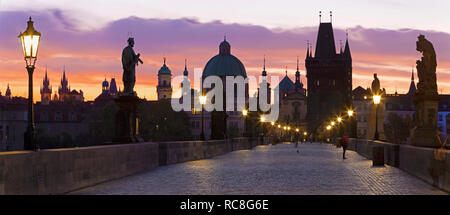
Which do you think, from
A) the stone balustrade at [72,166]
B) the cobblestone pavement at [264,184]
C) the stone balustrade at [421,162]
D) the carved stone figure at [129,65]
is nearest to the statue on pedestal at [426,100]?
the stone balustrade at [421,162]

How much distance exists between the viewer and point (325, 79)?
593 feet

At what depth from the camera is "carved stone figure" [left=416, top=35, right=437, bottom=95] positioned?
86.9ft

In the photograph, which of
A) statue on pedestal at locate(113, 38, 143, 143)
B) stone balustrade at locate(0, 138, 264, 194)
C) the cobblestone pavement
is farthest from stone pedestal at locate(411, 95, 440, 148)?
statue on pedestal at locate(113, 38, 143, 143)

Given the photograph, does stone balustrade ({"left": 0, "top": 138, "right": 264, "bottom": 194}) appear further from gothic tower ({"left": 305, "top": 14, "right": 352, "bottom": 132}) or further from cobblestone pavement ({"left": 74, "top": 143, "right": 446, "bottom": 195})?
gothic tower ({"left": 305, "top": 14, "right": 352, "bottom": 132})

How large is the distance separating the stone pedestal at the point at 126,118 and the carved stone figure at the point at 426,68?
37.5 feet

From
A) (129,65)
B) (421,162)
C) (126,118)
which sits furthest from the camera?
(129,65)

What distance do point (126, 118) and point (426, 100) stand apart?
1181 cm

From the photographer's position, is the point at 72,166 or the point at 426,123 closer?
the point at 72,166

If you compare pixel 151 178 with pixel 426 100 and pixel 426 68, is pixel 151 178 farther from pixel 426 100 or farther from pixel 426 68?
pixel 426 68

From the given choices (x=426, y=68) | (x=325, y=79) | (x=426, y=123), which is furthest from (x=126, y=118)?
(x=325, y=79)
